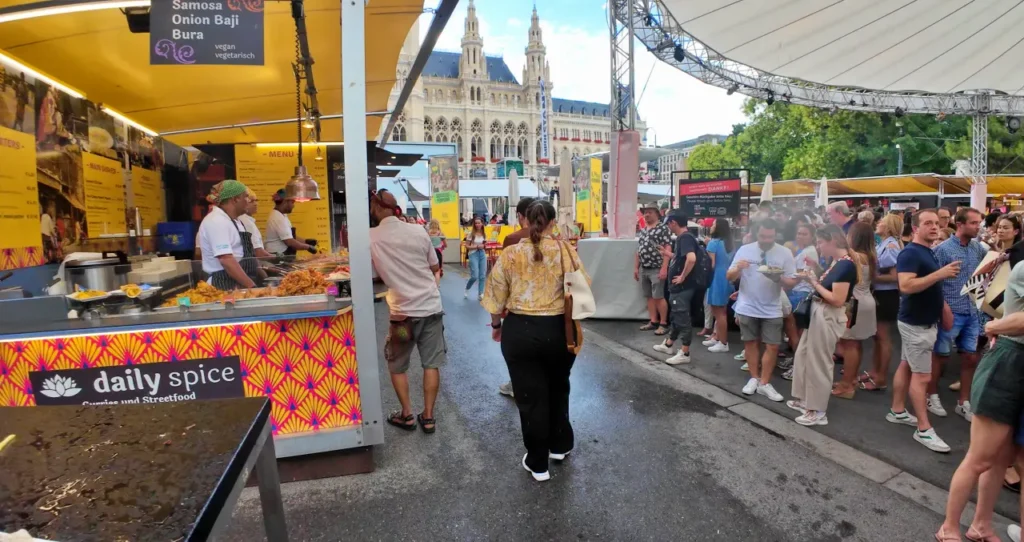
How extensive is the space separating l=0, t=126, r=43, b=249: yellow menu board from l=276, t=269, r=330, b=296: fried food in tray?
2.74 m

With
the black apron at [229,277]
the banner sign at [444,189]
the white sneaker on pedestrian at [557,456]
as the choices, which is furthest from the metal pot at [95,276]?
the banner sign at [444,189]

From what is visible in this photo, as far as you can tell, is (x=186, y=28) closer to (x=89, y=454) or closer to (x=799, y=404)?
(x=89, y=454)

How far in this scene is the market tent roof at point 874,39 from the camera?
8.11 metres

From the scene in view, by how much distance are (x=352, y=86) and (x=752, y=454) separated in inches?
145

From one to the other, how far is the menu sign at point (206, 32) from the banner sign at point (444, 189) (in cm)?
1373

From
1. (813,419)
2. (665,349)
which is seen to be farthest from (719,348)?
(813,419)

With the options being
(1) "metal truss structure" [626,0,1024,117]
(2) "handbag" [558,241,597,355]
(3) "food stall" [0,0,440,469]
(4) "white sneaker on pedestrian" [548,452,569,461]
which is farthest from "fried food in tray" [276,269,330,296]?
(1) "metal truss structure" [626,0,1024,117]

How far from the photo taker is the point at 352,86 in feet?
10.3

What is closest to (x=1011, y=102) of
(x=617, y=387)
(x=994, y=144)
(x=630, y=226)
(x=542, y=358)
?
(x=994, y=144)

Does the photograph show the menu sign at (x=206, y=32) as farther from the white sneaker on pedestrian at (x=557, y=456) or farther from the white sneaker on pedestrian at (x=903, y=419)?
the white sneaker on pedestrian at (x=903, y=419)

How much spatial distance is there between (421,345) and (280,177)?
6.33m

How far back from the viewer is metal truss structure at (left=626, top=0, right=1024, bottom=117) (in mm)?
12688

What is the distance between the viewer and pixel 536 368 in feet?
10.4

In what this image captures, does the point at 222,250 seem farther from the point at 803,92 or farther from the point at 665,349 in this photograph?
the point at 803,92
